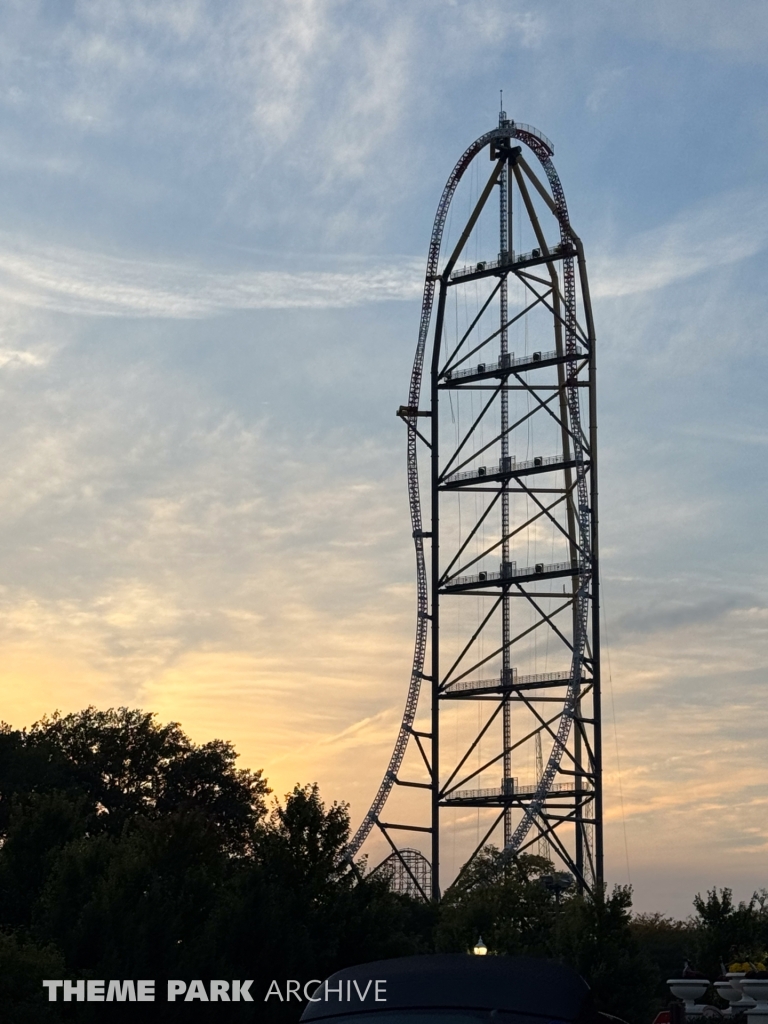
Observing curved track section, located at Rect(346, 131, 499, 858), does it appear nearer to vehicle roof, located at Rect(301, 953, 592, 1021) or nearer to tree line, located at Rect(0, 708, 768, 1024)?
tree line, located at Rect(0, 708, 768, 1024)

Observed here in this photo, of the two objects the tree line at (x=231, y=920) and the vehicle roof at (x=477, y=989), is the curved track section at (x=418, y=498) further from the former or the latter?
the vehicle roof at (x=477, y=989)

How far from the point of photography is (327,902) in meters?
42.3

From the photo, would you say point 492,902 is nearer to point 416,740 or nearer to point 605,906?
point 605,906

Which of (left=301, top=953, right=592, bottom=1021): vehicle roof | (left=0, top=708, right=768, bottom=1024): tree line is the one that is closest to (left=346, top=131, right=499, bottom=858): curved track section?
(left=0, top=708, right=768, bottom=1024): tree line

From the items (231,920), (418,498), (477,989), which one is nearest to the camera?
(477,989)

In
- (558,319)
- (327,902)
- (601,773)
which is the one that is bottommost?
(327,902)

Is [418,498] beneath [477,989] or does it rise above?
above

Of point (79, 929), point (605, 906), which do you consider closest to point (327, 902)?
point (79, 929)

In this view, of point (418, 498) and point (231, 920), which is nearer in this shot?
point (231, 920)

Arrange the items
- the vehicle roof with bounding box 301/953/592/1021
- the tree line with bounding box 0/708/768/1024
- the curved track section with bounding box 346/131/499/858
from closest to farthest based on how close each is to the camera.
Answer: the vehicle roof with bounding box 301/953/592/1021 → the tree line with bounding box 0/708/768/1024 → the curved track section with bounding box 346/131/499/858

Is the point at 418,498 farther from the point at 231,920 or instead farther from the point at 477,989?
the point at 477,989

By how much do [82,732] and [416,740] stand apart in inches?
988

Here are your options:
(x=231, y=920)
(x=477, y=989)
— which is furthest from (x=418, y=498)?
(x=477, y=989)

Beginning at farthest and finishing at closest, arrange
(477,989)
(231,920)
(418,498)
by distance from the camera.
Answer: (418,498)
(231,920)
(477,989)
